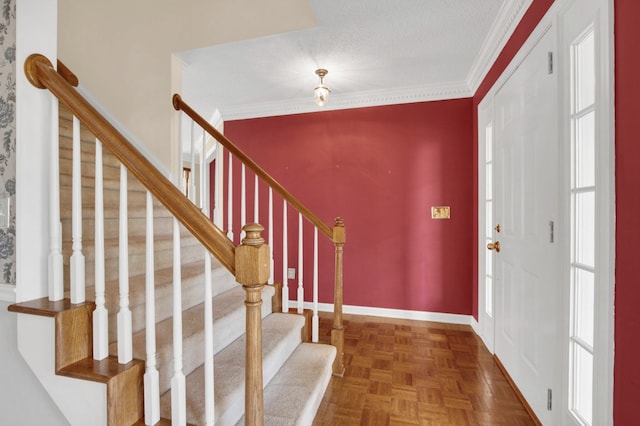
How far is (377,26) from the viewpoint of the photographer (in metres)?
2.11

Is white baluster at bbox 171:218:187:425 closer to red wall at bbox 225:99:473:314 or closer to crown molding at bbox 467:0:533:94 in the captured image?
crown molding at bbox 467:0:533:94

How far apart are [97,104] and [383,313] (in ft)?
10.7

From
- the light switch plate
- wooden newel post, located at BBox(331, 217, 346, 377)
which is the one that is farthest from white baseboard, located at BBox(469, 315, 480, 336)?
wooden newel post, located at BBox(331, 217, 346, 377)

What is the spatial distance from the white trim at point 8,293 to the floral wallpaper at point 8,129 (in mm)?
18

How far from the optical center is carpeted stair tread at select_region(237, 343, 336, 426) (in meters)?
1.36

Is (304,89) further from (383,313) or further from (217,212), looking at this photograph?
(383,313)

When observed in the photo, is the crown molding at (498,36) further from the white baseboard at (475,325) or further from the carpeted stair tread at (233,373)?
the carpeted stair tread at (233,373)

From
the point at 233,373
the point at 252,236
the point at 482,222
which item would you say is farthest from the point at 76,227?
the point at 482,222

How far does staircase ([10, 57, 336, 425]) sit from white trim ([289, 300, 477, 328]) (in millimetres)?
1305

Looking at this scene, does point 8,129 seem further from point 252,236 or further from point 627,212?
point 627,212

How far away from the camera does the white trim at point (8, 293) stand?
112 centimetres

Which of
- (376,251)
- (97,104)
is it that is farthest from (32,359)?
(376,251)

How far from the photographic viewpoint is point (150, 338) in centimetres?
100

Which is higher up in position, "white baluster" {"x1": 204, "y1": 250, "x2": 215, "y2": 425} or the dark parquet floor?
"white baluster" {"x1": 204, "y1": 250, "x2": 215, "y2": 425}
